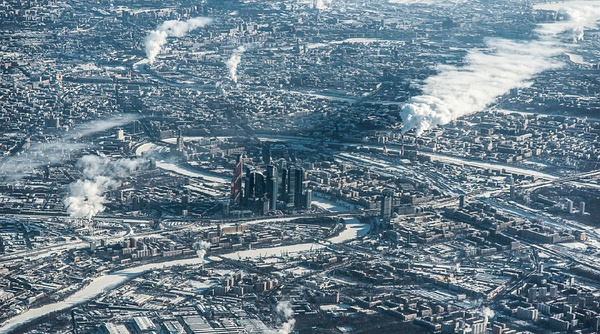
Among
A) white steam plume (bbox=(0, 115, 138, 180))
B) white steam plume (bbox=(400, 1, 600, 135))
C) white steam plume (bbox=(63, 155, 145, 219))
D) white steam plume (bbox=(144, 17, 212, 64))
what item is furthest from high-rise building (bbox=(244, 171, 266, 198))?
white steam plume (bbox=(144, 17, 212, 64))

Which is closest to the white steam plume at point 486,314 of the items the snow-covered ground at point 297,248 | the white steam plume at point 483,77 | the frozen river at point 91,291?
the snow-covered ground at point 297,248

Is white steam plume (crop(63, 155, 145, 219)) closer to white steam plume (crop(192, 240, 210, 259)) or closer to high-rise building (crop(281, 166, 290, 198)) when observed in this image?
white steam plume (crop(192, 240, 210, 259))

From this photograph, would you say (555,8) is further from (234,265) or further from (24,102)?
(234,265)

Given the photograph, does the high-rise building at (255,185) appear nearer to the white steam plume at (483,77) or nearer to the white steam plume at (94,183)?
the white steam plume at (94,183)

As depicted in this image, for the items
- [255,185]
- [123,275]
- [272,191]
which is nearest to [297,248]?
[272,191]

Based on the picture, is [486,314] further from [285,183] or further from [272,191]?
[285,183]

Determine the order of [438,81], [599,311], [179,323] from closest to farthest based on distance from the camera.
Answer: [179,323] < [599,311] < [438,81]

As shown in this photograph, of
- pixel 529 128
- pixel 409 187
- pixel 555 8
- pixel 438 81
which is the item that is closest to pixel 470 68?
pixel 438 81
